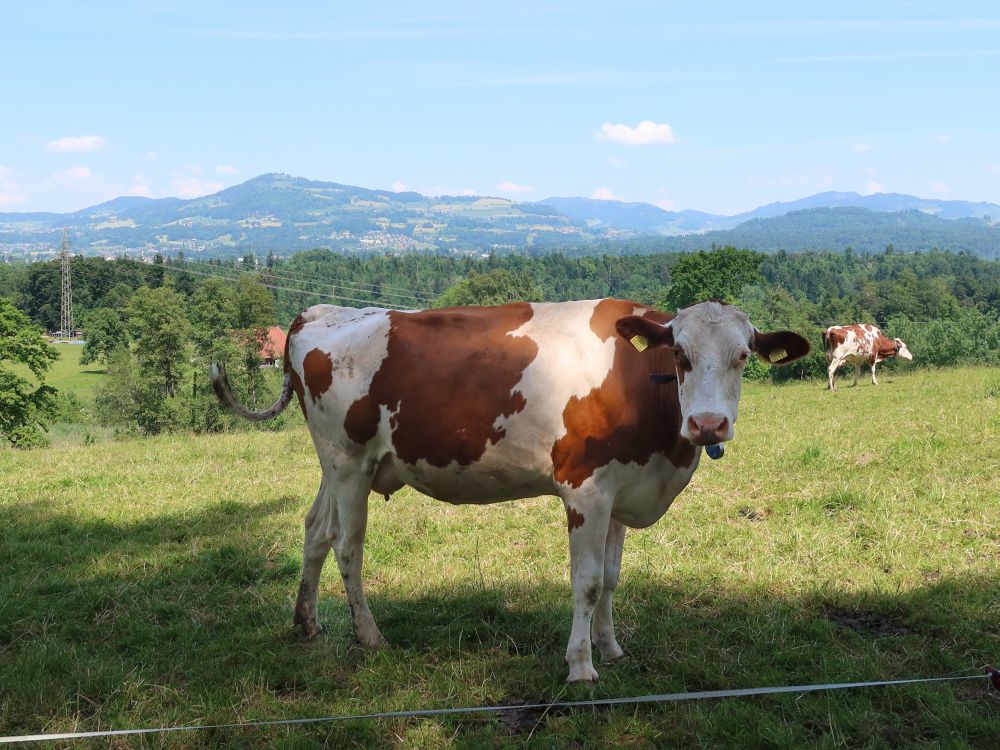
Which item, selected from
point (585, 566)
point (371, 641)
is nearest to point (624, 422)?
point (585, 566)

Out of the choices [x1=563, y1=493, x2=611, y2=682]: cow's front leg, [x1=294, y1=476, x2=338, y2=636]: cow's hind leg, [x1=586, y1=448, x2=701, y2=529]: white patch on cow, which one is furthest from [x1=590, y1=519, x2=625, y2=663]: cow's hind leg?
[x1=294, y1=476, x2=338, y2=636]: cow's hind leg

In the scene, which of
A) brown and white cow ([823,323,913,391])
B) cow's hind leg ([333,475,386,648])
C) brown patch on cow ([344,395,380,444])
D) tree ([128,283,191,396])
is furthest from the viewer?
tree ([128,283,191,396])

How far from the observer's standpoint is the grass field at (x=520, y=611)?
196 inches

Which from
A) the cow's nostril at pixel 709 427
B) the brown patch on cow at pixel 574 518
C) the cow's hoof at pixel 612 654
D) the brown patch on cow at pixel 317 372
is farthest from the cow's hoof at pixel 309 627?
the cow's nostril at pixel 709 427

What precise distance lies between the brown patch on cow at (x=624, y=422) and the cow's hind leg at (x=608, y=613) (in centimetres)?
71

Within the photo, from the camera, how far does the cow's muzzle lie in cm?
477

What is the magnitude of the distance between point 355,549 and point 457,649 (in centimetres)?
110

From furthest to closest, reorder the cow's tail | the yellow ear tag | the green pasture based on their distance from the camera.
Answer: the green pasture < the cow's tail < the yellow ear tag

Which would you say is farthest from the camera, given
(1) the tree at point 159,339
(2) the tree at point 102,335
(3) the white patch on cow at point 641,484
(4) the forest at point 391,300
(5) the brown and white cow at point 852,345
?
(2) the tree at point 102,335

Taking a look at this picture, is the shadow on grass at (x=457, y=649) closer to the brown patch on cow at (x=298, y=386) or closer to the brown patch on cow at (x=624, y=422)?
the brown patch on cow at (x=624, y=422)

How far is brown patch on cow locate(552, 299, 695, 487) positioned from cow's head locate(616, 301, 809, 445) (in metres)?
0.30

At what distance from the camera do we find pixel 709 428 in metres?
4.78

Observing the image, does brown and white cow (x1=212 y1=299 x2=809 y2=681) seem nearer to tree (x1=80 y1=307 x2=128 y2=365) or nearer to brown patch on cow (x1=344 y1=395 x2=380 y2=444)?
brown patch on cow (x1=344 y1=395 x2=380 y2=444)

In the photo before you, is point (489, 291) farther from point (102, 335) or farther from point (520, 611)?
point (520, 611)
